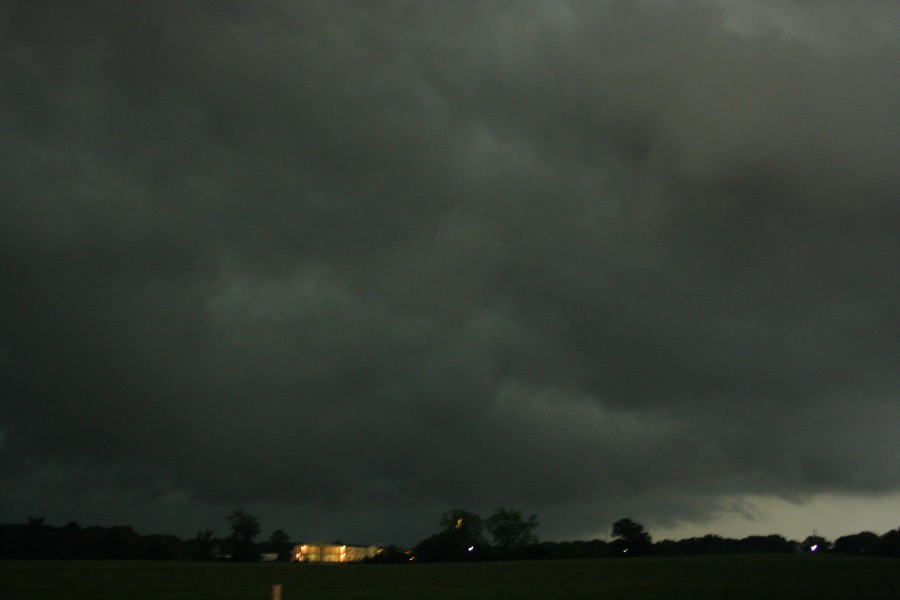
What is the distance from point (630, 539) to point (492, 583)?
106 m

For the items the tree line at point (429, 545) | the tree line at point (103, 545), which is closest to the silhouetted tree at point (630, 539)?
the tree line at point (429, 545)

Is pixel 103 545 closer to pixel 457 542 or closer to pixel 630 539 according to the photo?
pixel 457 542

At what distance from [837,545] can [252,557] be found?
439 ft

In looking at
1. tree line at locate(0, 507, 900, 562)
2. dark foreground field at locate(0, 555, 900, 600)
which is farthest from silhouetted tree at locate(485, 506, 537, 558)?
dark foreground field at locate(0, 555, 900, 600)

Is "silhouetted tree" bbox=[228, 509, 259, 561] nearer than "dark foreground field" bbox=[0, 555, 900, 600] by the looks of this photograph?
No

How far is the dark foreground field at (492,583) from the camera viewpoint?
61.5 metres

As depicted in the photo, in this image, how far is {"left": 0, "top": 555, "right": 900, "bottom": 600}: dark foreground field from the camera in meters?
61.5

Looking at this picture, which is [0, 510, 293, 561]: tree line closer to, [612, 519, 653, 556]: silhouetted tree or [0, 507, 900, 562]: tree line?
[0, 507, 900, 562]: tree line

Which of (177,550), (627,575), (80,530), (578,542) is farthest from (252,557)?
(627,575)

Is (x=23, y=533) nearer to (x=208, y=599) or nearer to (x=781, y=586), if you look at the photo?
(x=208, y=599)

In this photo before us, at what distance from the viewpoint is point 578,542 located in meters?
184

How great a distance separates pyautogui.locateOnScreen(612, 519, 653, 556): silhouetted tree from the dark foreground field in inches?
2759

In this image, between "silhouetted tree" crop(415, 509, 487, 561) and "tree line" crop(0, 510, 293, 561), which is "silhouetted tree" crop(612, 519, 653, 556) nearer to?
"silhouetted tree" crop(415, 509, 487, 561)

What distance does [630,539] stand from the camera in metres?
175
